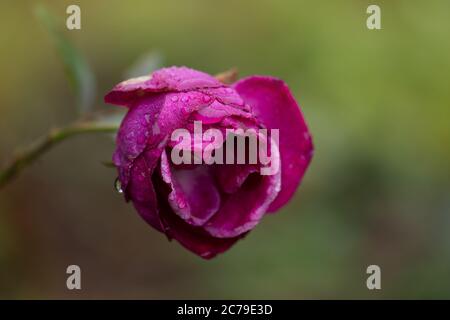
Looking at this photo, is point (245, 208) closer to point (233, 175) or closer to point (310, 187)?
point (233, 175)

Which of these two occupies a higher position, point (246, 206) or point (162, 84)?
point (162, 84)

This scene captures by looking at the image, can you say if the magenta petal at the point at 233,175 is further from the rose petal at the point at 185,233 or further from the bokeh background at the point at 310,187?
the bokeh background at the point at 310,187

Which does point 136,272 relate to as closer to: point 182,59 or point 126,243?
point 126,243

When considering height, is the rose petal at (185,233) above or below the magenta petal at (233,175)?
below

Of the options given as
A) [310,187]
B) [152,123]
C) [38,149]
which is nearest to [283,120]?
[152,123]

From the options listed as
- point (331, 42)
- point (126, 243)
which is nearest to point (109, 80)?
point (126, 243)

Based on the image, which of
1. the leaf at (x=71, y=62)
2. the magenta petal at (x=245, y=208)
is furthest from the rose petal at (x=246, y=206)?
A: the leaf at (x=71, y=62)

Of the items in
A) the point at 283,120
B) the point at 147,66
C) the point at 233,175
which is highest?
the point at 147,66
